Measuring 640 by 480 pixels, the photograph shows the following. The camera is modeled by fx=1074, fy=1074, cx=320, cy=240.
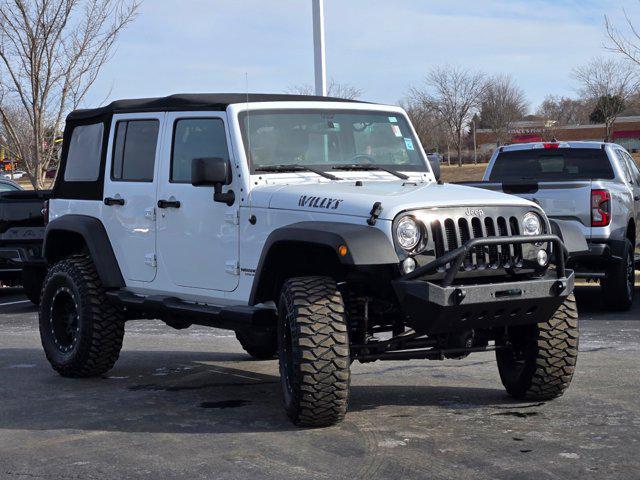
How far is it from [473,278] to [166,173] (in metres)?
2.60

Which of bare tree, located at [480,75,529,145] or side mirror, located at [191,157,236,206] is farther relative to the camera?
bare tree, located at [480,75,529,145]

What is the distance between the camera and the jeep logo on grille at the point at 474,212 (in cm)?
611

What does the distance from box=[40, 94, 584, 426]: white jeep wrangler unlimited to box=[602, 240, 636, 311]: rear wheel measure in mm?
4173

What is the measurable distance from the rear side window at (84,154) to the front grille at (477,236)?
11.1 feet

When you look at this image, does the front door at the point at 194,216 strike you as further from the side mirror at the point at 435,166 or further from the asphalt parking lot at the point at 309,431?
the side mirror at the point at 435,166

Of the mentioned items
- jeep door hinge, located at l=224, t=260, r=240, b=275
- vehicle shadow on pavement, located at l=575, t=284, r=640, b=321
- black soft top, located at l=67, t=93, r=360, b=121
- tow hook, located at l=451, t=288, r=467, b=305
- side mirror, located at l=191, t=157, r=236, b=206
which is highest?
black soft top, located at l=67, t=93, r=360, b=121

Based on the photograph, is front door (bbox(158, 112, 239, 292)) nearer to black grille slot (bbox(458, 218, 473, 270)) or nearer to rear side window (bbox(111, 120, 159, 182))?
rear side window (bbox(111, 120, 159, 182))

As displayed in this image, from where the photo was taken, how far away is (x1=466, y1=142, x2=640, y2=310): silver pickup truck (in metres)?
11.0

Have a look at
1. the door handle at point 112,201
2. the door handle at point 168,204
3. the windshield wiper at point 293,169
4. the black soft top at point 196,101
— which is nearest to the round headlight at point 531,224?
the windshield wiper at point 293,169

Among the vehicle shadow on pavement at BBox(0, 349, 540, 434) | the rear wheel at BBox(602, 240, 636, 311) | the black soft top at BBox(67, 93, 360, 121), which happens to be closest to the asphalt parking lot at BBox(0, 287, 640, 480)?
the vehicle shadow on pavement at BBox(0, 349, 540, 434)

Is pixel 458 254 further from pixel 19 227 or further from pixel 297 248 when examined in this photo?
pixel 19 227

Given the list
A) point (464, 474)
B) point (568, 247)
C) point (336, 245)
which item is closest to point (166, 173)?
point (336, 245)

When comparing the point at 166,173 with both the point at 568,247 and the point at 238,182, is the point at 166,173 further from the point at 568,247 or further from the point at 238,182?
the point at 568,247

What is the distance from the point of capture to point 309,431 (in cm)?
612
